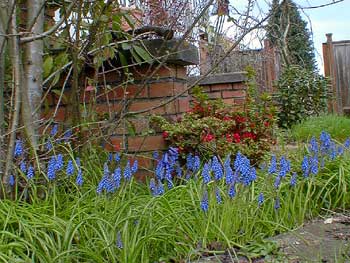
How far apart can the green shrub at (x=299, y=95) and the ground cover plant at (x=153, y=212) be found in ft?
21.9

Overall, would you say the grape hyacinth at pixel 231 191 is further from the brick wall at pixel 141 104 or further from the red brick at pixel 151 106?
the red brick at pixel 151 106

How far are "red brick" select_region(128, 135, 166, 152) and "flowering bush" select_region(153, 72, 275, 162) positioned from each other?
0.06 metres

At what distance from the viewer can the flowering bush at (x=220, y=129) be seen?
10.6 feet

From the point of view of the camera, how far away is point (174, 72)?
336cm

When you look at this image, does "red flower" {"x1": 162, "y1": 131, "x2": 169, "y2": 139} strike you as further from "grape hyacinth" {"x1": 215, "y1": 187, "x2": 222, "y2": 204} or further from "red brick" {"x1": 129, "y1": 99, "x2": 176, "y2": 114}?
"grape hyacinth" {"x1": 215, "y1": 187, "x2": 222, "y2": 204}

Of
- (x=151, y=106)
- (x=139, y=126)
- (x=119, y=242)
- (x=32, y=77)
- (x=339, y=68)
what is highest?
(x=32, y=77)

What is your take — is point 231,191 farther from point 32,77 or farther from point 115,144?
point 115,144

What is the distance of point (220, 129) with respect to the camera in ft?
11.2

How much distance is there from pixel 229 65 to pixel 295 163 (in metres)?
5.59

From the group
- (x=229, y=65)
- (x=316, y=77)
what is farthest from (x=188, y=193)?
(x=316, y=77)

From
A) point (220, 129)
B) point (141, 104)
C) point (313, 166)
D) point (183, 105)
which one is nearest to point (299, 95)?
point (183, 105)

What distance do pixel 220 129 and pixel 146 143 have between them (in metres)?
0.49

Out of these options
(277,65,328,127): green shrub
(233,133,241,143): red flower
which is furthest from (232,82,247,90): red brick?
(277,65,328,127): green shrub

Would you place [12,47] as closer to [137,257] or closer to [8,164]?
[8,164]
